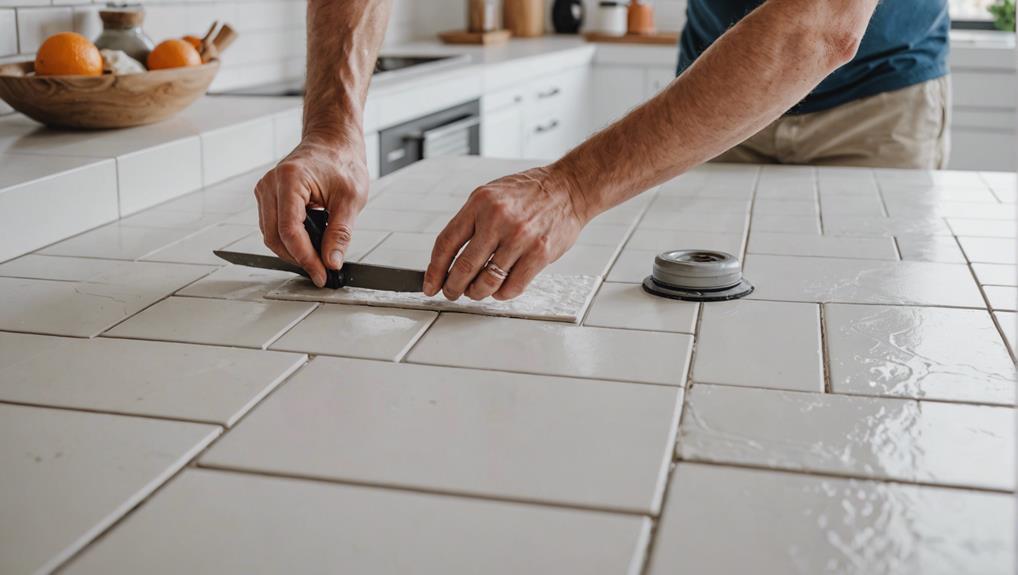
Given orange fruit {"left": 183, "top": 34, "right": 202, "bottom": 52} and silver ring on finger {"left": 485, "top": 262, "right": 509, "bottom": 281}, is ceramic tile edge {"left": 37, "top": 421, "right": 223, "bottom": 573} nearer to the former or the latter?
silver ring on finger {"left": 485, "top": 262, "right": 509, "bottom": 281}

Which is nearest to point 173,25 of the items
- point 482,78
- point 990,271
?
point 482,78

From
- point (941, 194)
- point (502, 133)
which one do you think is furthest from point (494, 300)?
point (502, 133)

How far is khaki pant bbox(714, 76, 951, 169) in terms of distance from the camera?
7.29 feet

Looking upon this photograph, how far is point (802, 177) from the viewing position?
1.94 m

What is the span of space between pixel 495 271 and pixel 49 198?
0.72 metres

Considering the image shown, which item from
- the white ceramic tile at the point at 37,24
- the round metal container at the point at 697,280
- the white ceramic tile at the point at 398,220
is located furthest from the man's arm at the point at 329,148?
the white ceramic tile at the point at 37,24

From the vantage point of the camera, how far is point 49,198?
4.68 ft

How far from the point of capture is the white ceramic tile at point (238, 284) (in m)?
1.16

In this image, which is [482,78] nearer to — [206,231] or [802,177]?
[802,177]

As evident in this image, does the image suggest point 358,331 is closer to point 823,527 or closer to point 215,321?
point 215,321

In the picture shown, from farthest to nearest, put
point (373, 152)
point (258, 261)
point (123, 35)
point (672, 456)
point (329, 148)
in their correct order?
point (373, 152) < point (123, 35) < point (329, 148) < point (258, 261) < point (672, 456)

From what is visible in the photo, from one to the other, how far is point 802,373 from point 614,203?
0.33m

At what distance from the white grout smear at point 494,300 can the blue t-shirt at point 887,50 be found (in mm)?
1195

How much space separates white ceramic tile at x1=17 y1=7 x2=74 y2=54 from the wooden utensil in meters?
2.93
